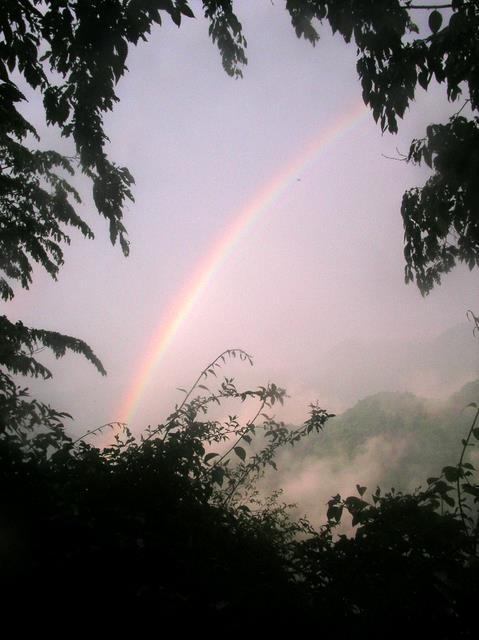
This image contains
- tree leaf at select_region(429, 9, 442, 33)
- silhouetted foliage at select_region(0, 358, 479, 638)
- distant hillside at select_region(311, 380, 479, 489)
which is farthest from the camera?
distant hillside at select_region(311, 380, 479, 489)

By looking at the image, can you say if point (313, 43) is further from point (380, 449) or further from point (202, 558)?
point (380, 449)

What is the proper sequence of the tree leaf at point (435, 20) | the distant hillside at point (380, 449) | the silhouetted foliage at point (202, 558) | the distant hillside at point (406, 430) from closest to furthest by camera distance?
1. the silhouetted foliage at point (202, 558)
2. the tree leaf at point (435, 20)
3. the distant hillside at point (406, 430)
4. the distant hillside at point (380, 449)

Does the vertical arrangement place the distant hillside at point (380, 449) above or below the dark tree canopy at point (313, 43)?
above

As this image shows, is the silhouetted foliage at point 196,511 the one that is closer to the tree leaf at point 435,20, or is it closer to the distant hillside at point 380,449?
the tree leaf at point 435,20

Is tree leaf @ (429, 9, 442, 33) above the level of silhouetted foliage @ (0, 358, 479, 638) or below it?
above

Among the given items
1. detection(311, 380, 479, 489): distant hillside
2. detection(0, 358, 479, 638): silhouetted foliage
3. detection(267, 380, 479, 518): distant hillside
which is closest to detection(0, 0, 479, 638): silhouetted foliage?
detection(0, 358, 479, 638): silhouetted foliage

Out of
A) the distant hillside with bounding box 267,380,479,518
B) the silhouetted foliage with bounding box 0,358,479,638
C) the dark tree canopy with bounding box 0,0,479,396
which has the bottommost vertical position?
the silhouetted foliage with bounding box 0,358,479,638

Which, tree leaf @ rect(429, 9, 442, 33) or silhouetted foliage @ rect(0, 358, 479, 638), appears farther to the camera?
tree leaf @ rect(429, 9, 442, 33)

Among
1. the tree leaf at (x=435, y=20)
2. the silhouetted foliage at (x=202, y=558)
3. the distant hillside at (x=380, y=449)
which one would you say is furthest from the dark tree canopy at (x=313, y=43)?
the distant hillside at (x=380, y=449)

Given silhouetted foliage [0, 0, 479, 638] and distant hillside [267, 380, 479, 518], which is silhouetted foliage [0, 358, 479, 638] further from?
distant hillside [267, 380, 479, 518]

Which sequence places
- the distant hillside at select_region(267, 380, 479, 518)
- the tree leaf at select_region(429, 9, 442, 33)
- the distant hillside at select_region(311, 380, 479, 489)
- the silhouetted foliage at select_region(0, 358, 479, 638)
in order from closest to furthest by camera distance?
1. the silhouetted foliage at select_region(0, 358, 479, 638)
2. the tree leaf at select_region(429, 9, 442, 33)
3. the distant hillside at select_region(311, 380, 479, 489)
4. the distant hillside at select_region(267, 380, 479, 518)

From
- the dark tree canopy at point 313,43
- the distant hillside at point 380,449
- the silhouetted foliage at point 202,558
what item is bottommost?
the silhouetted foliage at point 202,558

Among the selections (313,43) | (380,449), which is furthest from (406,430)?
(313,43)

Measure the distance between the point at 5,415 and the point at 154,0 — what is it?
11.1 feet
